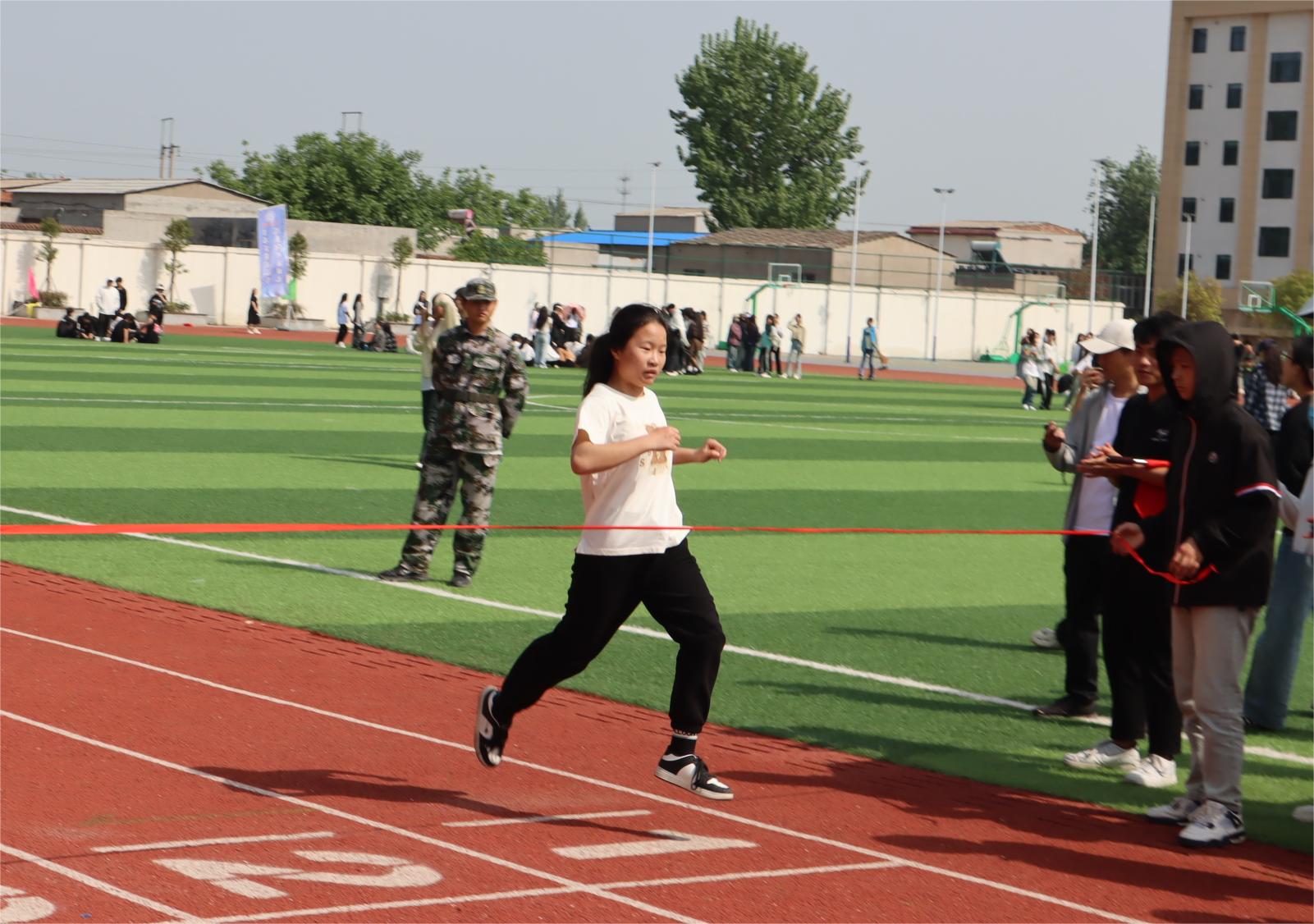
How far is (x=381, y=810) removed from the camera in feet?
20.7

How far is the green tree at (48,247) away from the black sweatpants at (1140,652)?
189ft

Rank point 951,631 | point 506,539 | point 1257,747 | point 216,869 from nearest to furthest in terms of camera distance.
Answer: point 216,869
point 1257,747
point 951,631
point 506,539

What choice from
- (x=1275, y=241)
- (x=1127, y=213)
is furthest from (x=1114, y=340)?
(x=1127, y=213)

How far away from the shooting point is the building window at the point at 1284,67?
3661 inches

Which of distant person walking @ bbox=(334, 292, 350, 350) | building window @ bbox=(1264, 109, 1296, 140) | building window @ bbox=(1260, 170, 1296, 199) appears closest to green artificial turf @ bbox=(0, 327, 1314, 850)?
distant person walking @ bbox=(334, 292, 350, 350)

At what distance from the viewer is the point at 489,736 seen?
6.58 metres

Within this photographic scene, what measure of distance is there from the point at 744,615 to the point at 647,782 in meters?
4.21

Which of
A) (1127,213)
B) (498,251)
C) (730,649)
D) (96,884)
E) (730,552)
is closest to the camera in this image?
(96,884)

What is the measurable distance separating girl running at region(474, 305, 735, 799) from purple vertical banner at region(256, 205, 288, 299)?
52.8m

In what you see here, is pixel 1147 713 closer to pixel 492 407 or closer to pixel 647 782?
pixel 647 782

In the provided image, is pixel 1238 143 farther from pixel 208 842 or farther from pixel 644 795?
pixel 208 842

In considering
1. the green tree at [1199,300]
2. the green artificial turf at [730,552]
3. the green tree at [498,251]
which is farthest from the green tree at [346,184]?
the green artificial turf at [730,552]

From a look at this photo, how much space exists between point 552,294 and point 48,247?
65.0ft

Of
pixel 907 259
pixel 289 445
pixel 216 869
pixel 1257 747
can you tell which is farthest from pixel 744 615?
pixel 907 259
